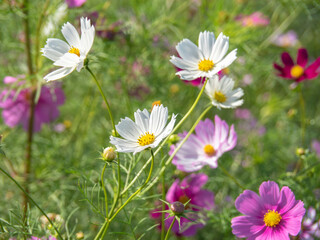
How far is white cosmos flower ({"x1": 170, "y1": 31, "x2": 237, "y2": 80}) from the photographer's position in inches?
26.1

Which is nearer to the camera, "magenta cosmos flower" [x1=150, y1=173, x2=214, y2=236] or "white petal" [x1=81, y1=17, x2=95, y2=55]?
"white petal" [x1=81, y1=17, x2=95, y2=55]

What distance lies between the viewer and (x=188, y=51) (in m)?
0.72

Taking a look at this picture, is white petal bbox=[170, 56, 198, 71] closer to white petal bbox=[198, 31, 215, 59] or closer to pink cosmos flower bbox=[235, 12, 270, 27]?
white petal bbox=[198, 31, 215, 59]

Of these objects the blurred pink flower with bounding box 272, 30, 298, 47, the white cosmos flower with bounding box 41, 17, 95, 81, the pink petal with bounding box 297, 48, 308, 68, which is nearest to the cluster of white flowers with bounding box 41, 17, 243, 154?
the white cosmos flower with bounding box 41, 17, 95, 81

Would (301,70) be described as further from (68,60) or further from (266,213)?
(68,60)

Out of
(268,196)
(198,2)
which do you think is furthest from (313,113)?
(268,196)

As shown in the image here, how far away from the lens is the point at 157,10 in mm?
1529

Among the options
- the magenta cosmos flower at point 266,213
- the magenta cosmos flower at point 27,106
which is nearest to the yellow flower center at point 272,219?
the magenta cosmos flower at point 266,213

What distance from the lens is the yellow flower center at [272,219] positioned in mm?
647

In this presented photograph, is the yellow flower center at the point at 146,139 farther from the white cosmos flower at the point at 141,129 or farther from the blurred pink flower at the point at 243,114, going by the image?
the blurred pink flower at the point at 243,114

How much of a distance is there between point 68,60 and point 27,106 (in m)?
0.60

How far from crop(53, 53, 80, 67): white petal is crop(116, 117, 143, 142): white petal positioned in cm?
13

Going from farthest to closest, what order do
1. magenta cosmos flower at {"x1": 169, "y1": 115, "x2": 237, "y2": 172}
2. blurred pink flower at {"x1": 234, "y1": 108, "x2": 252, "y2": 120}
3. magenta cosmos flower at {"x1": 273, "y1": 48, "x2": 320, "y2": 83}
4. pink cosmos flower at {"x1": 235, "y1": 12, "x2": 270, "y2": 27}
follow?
blurred pink flower at {"x1": 234, "y1": 108, "x2": 252, "y2": 120}, pink cosmos flower at {"x1": 235, "y1": 12, "x2": 270, "y2": 27}, magenta cosmos flower at {"x1": 273, "y1": 48, "x2": 320, "y2": 83}, magenta cosmos flower at {"x1": 169, "y1": 115, "x2": 237, "y2": 172}

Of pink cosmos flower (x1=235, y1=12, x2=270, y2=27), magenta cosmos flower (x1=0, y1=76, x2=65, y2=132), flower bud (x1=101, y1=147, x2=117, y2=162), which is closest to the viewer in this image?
flower bud (x1=101, y1=147, x2=117, y2=162)
